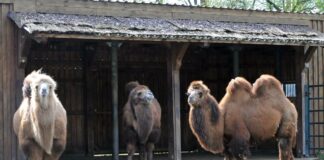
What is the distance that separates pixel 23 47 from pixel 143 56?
5.51 m

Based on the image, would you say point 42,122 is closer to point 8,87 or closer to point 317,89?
point 8,87

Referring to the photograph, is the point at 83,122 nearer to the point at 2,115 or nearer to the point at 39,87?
the point at 2,115

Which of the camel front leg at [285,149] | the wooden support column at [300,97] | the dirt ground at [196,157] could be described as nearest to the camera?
the camel front leg at [285,149]

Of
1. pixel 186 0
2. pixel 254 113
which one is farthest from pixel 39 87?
pixel 186 0

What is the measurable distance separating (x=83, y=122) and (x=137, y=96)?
403cm

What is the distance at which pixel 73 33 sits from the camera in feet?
39.1

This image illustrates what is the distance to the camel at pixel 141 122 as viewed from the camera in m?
13.0

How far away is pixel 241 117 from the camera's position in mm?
10750

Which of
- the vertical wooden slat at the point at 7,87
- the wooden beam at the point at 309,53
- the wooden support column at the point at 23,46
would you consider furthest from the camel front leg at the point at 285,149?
the vertical wooden slat at the point at 7,87

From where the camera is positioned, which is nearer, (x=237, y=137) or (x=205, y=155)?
(x=237, y=137)

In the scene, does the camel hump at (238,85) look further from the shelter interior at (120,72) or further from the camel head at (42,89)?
the shelter interior at (120,72)

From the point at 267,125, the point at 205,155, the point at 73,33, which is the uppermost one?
the point at 73,33

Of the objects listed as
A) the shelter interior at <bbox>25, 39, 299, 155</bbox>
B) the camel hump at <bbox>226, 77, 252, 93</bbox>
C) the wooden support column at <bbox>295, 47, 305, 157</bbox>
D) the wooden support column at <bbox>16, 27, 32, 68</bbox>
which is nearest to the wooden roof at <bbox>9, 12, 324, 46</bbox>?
the wooden support column at <bbox>16, 27, 32, 68</bbox>

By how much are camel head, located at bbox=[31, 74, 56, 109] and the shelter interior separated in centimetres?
630
